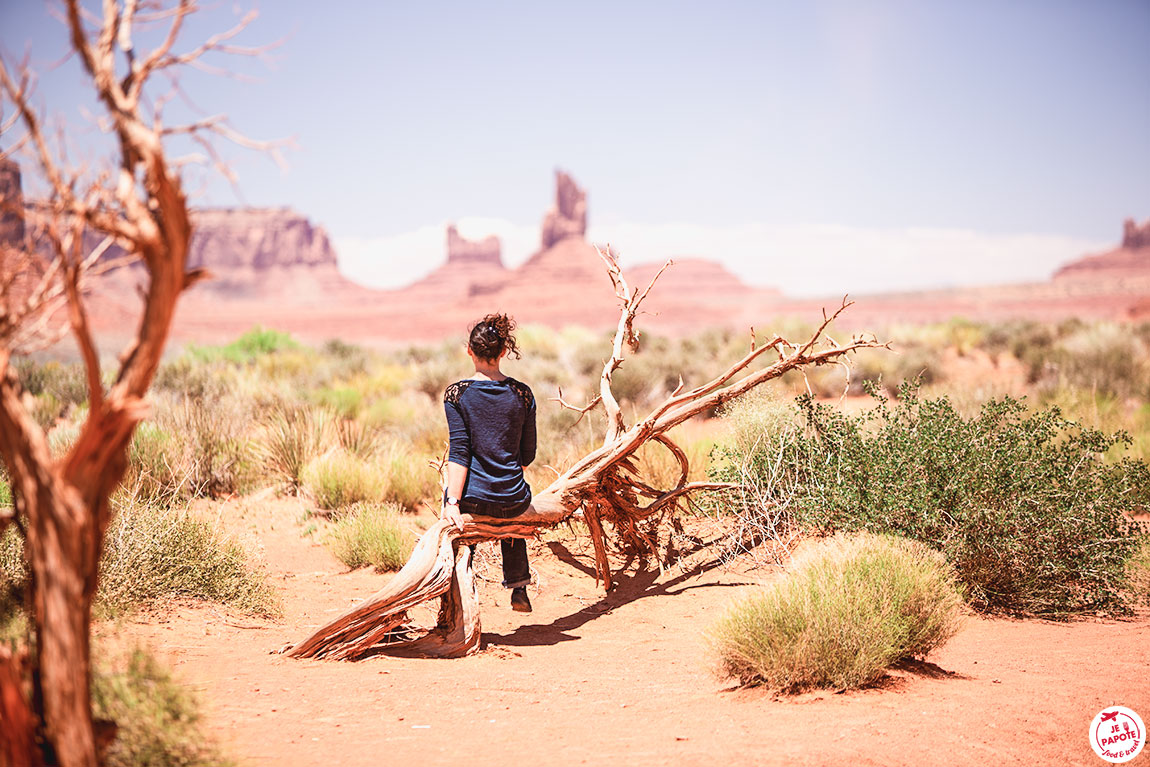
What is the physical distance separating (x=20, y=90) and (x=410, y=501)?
682 centimetres

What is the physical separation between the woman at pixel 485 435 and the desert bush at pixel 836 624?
5.08 ft

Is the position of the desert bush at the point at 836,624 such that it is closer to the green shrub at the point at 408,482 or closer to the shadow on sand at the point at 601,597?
the shadow on sand at the point at 601,597

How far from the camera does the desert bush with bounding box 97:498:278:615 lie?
539 cm

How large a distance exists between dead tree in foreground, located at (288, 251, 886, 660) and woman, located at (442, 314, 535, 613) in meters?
0.11

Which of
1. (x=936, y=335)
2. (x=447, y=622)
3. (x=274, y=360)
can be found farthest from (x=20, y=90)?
(x=936, y=335)

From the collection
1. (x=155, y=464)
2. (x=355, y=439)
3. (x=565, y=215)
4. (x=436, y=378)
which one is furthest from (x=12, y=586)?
(x=565, y=215)

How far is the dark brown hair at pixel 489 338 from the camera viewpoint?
5227 mm

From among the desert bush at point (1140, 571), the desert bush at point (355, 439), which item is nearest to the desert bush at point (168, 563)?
the desert bush at point (355, 439)

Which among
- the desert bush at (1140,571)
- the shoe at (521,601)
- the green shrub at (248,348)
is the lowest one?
the desert bush at (1140,571)

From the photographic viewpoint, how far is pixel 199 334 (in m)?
67.4

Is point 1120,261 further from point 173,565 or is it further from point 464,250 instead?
point 173,565

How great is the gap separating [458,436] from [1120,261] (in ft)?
418

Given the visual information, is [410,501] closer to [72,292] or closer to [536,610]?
[536,610]

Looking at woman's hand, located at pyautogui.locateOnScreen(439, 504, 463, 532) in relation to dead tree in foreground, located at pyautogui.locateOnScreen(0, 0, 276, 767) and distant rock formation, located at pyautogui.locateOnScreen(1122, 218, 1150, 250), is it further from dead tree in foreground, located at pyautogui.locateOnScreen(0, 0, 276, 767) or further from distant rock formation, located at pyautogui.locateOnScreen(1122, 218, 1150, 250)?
distant rock formation, located at pyautogui.locateOnScreen(1122, 218, 1150, 250)
